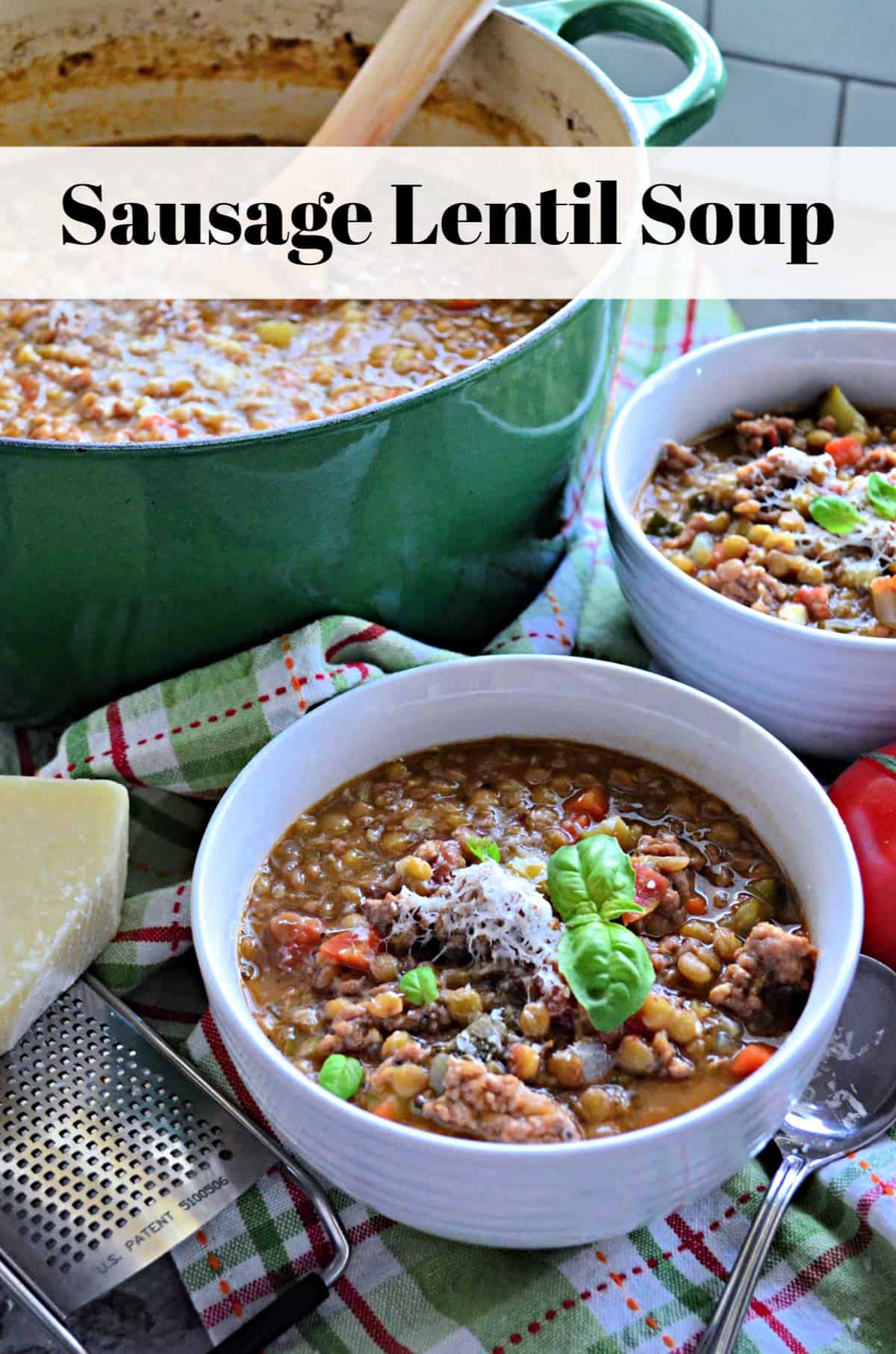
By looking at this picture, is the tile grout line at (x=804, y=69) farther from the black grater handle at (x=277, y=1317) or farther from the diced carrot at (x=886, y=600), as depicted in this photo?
the black grater handle at (x=277, y=1317)

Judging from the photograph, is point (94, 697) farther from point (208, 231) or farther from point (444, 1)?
point (444, 1)

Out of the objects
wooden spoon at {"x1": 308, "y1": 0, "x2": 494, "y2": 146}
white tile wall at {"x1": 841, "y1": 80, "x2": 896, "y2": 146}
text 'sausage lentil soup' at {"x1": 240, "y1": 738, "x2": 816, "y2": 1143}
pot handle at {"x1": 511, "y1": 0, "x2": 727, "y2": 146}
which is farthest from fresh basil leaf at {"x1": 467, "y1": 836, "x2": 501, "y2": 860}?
white tile wall at {"x1": 841, "y1": 80, "x2": 896, "y2": 146}

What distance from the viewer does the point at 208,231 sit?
9.38ft

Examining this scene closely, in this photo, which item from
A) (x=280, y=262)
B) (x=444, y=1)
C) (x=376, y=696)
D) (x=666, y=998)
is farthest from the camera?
(x=280, y=262)

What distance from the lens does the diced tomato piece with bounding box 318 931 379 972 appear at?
1797 millimetres

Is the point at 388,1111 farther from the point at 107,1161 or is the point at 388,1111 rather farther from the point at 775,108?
the point at 775,108

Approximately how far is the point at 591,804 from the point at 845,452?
34.4 inches

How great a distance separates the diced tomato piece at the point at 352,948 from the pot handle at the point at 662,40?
1412 mm

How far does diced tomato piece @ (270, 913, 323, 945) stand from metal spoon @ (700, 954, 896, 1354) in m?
0.63

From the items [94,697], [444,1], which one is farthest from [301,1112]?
[444,1]

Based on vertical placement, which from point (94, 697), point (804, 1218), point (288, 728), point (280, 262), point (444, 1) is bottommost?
point (804, 1218)

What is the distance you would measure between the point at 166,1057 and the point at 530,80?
1.91 m
